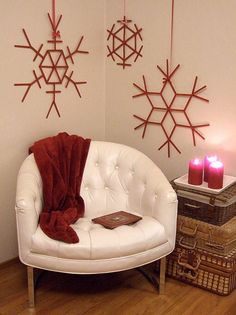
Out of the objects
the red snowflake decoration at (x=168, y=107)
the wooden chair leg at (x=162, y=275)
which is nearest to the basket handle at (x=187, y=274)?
the wooden chair leg at (x=162, y=275)

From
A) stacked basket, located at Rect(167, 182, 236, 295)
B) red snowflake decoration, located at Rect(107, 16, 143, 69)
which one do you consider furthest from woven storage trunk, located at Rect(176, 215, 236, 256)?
red snowflake decoration, located at Rect(107, 16, 143, 69)

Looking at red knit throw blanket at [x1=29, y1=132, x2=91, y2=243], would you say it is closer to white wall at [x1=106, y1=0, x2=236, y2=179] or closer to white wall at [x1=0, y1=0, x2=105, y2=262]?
white wall at [x1=0, y1=0, x2=105, y2=262]

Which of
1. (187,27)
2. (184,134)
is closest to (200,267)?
(184,134)

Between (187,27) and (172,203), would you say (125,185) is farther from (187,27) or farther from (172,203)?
(187,27)

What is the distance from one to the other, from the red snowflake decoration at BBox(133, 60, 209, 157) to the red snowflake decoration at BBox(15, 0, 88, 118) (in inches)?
19.5

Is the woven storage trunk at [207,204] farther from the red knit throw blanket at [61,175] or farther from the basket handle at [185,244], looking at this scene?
the red knit throw blanket at [61,175]

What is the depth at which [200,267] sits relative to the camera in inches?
98.2

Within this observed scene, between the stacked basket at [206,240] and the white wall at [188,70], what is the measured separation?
1.14ft

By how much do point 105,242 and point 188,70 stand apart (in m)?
1.26

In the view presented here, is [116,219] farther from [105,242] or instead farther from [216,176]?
[216,176]

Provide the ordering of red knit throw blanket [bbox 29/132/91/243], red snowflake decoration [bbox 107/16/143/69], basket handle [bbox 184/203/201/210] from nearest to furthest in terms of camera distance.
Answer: red knit throw blanket [bbox 29/132/91/243]
basket handle [bbox 184/203/201/210]
red snowflake decoration [bbox 107/16/143/69]

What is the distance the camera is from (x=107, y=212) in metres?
2.64

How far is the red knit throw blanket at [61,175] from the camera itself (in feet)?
7.88

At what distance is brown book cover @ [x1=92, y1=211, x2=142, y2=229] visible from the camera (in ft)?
7.68
